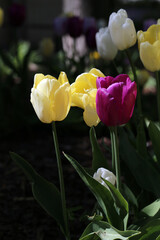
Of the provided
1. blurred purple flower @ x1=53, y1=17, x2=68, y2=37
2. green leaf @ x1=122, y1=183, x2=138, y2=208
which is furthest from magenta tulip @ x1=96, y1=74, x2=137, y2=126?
blurred purple flower @ x1=53, y1=17, x2=68, y2=37

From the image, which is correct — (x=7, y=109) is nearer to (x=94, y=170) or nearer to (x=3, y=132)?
(x=3, y=132)

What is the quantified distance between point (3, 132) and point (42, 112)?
2390 millimetres

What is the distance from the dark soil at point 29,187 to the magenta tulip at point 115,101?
368mm

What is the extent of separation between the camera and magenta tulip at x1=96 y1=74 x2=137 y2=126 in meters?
1.04

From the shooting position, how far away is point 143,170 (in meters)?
1.44

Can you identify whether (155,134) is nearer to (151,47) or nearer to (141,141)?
(141,141)

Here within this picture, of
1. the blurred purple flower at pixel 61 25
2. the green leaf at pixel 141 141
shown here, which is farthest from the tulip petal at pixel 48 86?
the blurred purple flower at pixel 61 25

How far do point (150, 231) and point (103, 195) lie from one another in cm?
15

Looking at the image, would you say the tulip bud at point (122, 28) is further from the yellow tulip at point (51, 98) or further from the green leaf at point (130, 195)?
the green leaf at point (130, 195)

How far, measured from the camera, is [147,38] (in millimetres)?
1378

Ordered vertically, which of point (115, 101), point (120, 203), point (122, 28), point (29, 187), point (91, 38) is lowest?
point (29, 187)

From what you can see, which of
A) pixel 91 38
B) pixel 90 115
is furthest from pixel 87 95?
pixel 91 38

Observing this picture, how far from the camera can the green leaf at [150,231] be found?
3.57ft

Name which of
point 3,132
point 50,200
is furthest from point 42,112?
point 3,132
